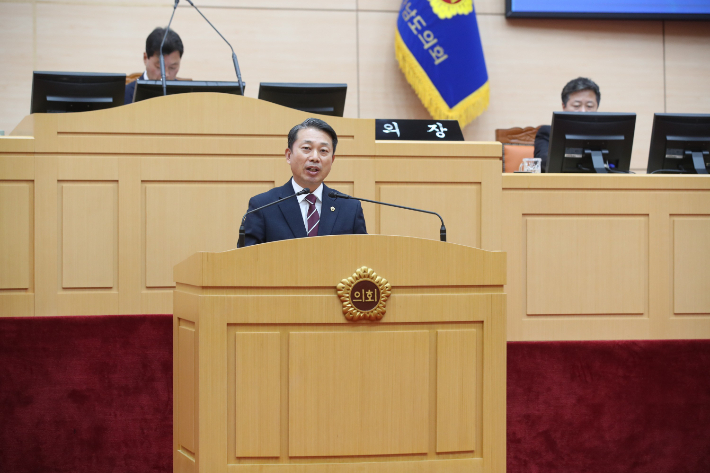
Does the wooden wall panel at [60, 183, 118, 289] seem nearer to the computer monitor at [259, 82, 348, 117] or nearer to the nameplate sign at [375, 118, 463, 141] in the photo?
the computer monitor at [259, 82, 348, 117]

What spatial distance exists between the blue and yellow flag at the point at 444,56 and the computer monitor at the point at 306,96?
211cm

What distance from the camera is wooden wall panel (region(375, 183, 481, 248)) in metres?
2.75

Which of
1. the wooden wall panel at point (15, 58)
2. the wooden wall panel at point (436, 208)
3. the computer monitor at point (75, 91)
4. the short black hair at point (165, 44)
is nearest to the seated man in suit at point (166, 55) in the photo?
the short black hair at point (165, 44)

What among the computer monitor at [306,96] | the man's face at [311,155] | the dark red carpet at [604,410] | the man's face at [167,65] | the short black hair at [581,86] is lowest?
the dark red carpet at [604,410]

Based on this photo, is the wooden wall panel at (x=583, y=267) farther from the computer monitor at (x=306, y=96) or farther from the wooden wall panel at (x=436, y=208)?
the computer monitor at (x=306, y=96)

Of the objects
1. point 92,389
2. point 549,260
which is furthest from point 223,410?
point 549,260

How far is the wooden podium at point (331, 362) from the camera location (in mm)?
1461

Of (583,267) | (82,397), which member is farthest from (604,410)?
(82,397)

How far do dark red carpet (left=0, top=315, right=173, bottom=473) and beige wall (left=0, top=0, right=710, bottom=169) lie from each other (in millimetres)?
2881

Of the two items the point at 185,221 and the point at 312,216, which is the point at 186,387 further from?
the point at 185,221

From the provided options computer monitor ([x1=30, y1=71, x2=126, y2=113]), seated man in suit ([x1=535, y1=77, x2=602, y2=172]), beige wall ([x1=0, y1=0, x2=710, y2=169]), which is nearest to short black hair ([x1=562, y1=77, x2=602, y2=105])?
seated man in suit ([x1=535, y1=77, x2=602, y2=172])

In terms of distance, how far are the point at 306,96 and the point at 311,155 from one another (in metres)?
0.80

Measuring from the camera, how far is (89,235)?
2547mm

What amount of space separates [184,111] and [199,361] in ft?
4.69
